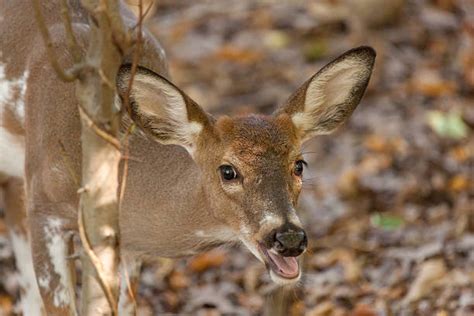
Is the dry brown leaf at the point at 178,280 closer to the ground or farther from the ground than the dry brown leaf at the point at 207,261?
farther from the ground

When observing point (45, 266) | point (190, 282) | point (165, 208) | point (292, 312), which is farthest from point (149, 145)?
point (190, 282)

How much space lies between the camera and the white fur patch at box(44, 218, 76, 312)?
618cm

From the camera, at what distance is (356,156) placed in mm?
10102

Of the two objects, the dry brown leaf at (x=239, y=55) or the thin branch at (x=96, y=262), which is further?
the dry brown leaf at (x=239, y=55)

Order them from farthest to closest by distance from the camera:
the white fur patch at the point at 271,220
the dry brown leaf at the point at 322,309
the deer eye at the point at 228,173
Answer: the dry brown leaf at the point at 322,309 → the deer eye at the point at 228,173 → the white fur patch at the point at 271,220

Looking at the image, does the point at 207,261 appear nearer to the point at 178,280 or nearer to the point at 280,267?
the point at 178,280

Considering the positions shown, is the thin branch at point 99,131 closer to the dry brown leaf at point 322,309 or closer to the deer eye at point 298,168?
the deer eye at point 298,168

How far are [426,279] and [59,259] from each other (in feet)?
8.98

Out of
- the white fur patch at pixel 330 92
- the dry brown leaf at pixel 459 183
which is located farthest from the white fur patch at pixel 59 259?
the dry brown leaf at pixel 459 183

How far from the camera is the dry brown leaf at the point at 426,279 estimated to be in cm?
758

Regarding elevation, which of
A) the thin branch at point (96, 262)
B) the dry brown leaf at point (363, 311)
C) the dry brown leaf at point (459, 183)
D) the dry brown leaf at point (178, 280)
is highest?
the thin branch at point (96, 262)

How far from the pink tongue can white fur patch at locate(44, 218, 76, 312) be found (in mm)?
1357

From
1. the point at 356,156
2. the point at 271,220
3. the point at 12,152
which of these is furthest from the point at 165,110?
the point at 356,156

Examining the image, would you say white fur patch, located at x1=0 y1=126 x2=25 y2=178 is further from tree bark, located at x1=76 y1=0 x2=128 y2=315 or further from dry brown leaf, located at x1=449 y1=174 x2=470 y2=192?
dry brown leaf, located at x1=449 y1=174 x2=470 y2=192
